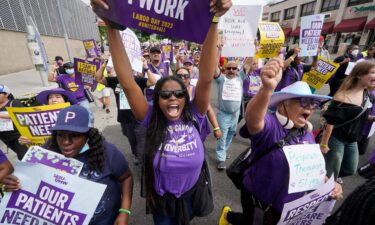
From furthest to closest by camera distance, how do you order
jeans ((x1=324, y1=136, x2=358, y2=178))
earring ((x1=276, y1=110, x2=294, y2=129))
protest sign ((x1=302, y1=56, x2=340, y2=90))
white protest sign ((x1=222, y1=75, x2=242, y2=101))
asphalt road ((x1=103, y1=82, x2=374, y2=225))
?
protest sign ((x1=302, y1=56, x2=340, y2=90)), white protest sign ((x1=222, y1=75, x2=242, y2=101)), asphalt road ((x1=103, y1=82, x2=374, y2=225)), jeans ((x1=324, y1=136, x2=358, y2=178)), earring ((x1=276, y1=110, x2=294, y2=129))

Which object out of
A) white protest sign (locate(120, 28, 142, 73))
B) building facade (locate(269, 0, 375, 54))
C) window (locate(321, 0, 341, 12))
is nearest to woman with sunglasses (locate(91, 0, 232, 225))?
white protest sign (locate(120, 28, 142, 73))

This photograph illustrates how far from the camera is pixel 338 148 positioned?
2568mm

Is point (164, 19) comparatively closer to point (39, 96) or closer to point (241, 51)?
point (39, 96)

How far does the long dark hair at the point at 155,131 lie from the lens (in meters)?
1.66

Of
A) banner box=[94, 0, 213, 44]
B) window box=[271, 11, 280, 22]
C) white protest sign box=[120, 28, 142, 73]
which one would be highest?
window box=[271, 11, 280, 22]

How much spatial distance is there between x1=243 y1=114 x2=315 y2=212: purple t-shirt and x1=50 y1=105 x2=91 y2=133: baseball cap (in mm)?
1291

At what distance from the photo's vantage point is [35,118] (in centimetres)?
219

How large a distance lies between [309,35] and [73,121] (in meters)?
5.01

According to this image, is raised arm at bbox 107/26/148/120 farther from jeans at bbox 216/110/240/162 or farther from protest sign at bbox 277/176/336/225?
jeans at bbox 216/110/240/162

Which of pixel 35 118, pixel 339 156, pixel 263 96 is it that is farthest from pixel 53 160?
pixel 339 156

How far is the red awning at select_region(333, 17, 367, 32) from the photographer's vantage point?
67.2 feet

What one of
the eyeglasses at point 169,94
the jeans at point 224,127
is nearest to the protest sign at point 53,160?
the eyeglasses at point 169,94

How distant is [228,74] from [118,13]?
277cm

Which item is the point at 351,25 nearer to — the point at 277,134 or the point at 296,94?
the point at 296,94
